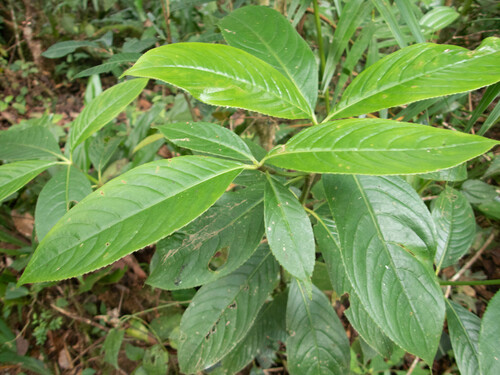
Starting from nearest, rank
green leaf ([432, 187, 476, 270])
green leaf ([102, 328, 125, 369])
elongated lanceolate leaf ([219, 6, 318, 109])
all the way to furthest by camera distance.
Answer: elongated lanceolate leaf ([219, 6, 318, 109]), green leaf ([432, 187, 476, 270]), green leaf ([102, 328, 125, 369])

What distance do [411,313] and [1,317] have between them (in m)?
1.99

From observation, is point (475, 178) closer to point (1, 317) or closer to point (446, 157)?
point (446, 157)

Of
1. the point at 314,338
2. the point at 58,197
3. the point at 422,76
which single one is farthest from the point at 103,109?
the point at 314,338

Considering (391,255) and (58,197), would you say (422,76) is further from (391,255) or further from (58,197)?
(58,197)

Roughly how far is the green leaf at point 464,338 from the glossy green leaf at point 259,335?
527 millimetres

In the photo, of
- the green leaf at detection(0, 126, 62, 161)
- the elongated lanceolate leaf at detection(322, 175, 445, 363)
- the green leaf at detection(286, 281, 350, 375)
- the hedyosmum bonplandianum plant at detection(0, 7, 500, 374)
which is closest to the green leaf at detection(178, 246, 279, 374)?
the hedyosmum bonplandianum plant at detection(0, 7, 500, 374)

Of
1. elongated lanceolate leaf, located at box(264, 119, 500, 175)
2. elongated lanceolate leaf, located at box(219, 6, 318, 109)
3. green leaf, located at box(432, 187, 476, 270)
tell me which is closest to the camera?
elongated lanceolate leaf, located at box(264, 119, 500, 175)

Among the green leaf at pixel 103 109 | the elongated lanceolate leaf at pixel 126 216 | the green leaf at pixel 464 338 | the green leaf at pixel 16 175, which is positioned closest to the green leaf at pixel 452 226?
the green leaf at pixel 464 338

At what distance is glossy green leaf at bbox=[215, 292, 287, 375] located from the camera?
40.3 inches

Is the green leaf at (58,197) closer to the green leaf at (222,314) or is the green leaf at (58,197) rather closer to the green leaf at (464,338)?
the green leaf at (222,314)

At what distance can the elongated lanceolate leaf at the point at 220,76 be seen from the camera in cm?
48

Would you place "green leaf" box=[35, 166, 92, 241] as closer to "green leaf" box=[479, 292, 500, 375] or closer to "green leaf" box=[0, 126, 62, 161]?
"green leaf" box=[0, 126, 62, 161]

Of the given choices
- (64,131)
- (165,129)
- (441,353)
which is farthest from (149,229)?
(64,131)

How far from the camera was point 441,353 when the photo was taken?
4.06ft
